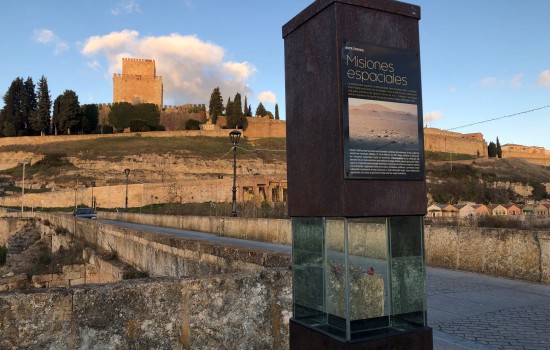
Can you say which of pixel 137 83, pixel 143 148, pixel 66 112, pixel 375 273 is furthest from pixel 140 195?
pixel 137 83

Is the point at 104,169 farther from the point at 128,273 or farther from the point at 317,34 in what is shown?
the point at 317,34

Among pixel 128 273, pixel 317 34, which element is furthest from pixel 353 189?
pixel 128 273

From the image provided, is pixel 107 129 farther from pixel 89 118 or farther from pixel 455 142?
pixel 455 142

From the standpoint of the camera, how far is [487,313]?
5949mm

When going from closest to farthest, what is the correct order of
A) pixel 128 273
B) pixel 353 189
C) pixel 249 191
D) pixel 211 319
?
1. pixel 353 189
2. pixel 211 319
3. pixel 128 273
4. pixel 249 191

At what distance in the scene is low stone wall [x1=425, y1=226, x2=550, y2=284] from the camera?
796 cm

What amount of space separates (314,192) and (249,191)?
2118 inches

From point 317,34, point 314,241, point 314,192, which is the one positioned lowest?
point 314,241

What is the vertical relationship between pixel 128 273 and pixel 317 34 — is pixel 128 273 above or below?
below

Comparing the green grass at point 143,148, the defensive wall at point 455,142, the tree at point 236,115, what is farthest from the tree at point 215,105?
the defensive wall at point 455,142

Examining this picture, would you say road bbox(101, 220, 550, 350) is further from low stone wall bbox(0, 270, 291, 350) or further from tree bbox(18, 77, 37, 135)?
tree bbox(18, 77, 37, 135)

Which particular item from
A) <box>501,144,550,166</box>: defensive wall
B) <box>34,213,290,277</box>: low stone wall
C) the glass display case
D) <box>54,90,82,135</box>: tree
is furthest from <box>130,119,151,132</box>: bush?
<box>501,144,550,166</box>: defensive wall

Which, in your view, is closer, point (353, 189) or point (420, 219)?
point (353, 189)

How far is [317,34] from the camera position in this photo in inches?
124
